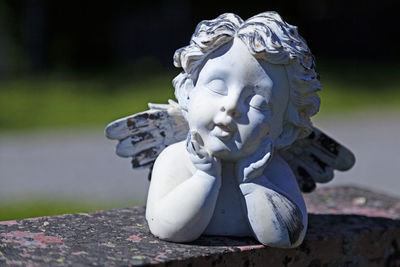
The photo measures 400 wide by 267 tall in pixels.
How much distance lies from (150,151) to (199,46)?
23.4 inches

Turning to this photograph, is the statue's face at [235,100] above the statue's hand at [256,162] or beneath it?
above

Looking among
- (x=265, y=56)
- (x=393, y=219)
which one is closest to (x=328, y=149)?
(x=393, y=219)

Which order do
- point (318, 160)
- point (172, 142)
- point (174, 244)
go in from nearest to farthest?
1. point (174, 244)
2. point (172, 142)
3. point (318, 160)

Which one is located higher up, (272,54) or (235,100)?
(272,54)

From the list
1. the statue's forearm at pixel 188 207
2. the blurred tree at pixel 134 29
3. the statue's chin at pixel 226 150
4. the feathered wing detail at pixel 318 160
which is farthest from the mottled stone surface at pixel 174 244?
the blurred tree at pixel 134 29

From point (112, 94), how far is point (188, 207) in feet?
26.8

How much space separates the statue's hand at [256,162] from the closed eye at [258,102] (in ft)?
0.44

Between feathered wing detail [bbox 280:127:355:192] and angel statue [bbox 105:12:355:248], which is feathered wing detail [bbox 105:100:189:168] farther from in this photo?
feathered wing detail [bbox 280:127:355:192]

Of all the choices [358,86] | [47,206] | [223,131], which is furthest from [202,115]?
[358,86]

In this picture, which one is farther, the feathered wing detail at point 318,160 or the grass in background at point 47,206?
the grass in background at point 47,206

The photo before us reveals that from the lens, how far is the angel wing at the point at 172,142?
9.30ft

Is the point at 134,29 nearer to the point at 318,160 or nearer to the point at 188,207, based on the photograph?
the point at 318,160

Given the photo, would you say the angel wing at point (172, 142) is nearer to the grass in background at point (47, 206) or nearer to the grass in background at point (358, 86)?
the grass in background at point (47, 206)

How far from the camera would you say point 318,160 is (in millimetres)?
3004
